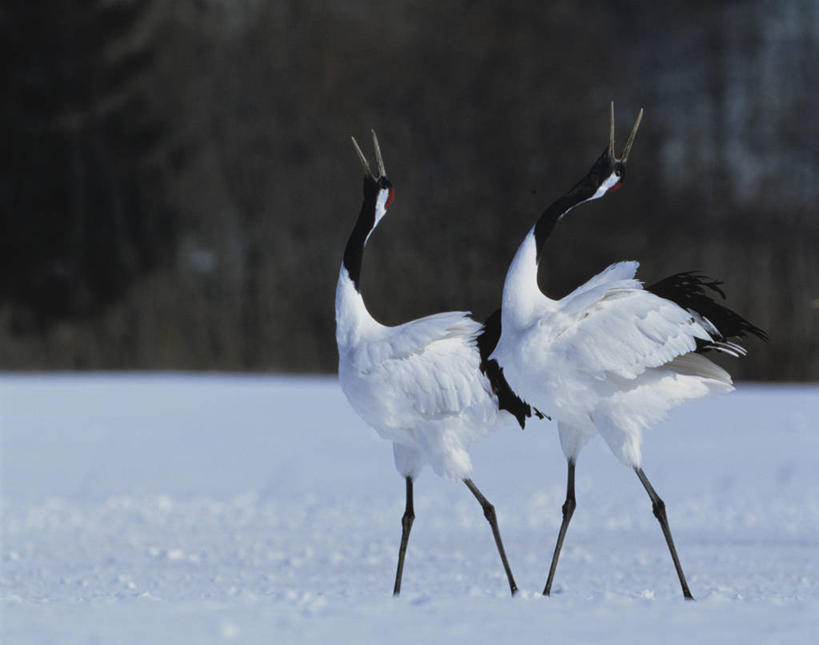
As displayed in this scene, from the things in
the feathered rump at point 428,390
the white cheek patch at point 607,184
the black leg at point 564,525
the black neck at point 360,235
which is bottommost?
the black leg at point 564,525

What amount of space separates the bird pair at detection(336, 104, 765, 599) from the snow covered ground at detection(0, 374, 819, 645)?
2.33ft

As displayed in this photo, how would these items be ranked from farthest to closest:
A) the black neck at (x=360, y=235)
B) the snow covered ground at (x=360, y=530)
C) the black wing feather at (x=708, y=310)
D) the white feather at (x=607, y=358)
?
the black neck at (x=360, y=235)
the black wing feather at (x=708, y=310)
the white feather at (x=607, y=358)
the snow covered ground at (x=360, y=530)

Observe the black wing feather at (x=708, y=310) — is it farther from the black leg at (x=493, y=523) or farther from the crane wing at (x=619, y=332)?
the black leg at (x=493, y=523)

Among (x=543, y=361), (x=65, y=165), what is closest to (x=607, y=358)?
(x=543, y=361)

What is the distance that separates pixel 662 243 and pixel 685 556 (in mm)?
16286

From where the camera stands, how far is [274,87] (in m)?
26.1

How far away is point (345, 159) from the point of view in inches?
978

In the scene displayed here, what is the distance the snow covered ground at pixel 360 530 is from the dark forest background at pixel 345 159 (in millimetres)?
7375

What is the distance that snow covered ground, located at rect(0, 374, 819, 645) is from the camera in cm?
457

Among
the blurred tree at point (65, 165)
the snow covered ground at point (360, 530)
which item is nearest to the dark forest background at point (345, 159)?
the blurred tree at point (65, 165)

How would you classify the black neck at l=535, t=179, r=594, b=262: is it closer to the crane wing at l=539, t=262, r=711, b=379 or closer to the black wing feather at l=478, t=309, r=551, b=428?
the crane wing at l=539, t=262, r=711, b=379

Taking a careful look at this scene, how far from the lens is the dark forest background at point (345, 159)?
23.3 metres

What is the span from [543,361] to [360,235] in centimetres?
129

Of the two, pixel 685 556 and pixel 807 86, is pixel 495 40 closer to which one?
pixel 807 86
